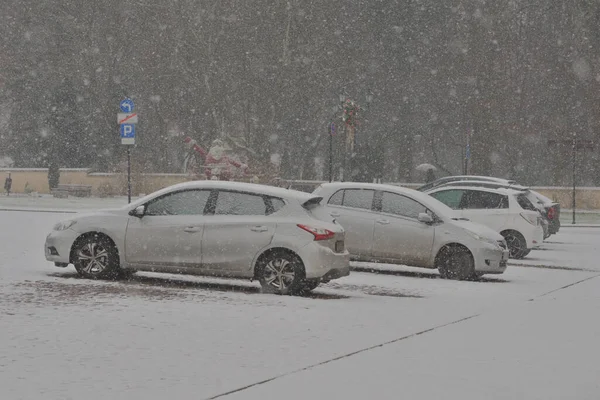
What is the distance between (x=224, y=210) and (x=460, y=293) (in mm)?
3650

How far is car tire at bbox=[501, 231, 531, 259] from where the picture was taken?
22.1 metres

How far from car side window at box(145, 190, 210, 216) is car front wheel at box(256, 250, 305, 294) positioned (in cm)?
122

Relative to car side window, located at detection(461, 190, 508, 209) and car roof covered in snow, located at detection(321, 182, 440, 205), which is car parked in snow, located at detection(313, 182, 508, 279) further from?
car side window, located at detection(461, 190, 508, 209)

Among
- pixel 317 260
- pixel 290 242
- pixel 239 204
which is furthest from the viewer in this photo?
pixel 239 204

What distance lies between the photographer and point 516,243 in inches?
874

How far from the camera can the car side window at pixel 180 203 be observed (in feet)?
48.9

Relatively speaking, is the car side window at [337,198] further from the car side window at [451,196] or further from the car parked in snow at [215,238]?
the car side window at [451,196]

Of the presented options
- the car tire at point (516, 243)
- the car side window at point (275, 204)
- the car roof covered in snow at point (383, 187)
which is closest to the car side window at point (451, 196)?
the car tire at point (516, 243)

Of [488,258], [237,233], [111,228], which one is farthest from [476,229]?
[111,228]

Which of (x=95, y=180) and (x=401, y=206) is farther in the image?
(x=95, y=180)

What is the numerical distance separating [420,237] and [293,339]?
701 cm

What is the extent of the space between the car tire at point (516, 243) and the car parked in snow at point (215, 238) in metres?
8.34

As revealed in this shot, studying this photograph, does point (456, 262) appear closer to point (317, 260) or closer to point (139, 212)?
point (317, 260)

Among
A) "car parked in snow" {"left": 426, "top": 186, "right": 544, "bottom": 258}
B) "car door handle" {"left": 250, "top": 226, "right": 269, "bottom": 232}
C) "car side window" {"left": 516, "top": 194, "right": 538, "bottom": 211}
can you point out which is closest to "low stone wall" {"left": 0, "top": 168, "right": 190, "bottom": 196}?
"car parked in snow" {"left": 426, "top": 186, "right": 544, "bottom": 258}
